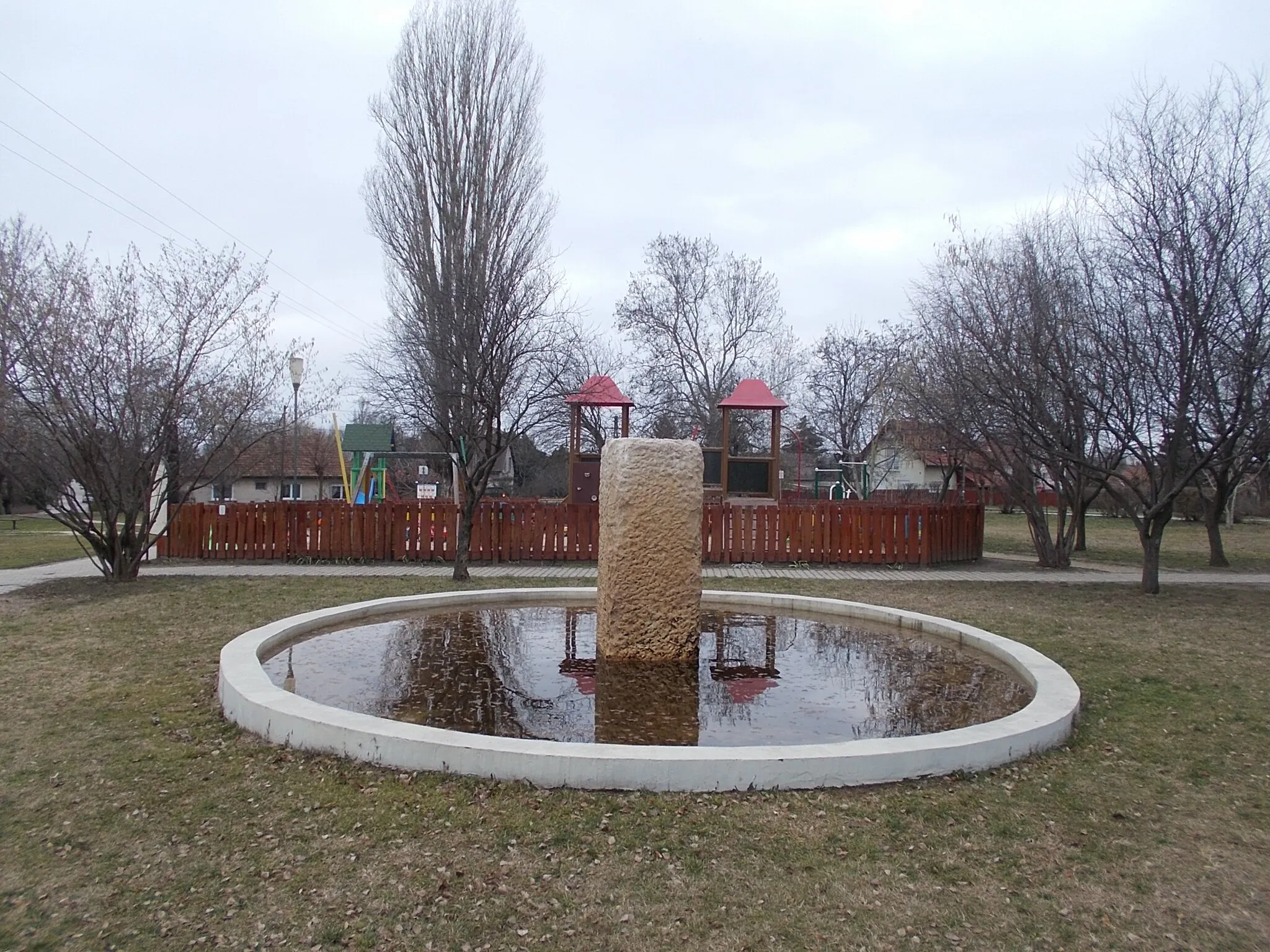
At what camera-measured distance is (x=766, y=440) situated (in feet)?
128

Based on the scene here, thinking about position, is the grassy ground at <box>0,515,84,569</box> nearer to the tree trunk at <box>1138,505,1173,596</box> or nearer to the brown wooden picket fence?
the brown wooden picket fence

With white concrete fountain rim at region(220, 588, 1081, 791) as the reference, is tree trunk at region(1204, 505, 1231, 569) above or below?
above

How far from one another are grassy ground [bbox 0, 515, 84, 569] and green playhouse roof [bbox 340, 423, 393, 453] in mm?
8572

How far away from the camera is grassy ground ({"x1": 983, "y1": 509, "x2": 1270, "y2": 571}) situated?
780 inches

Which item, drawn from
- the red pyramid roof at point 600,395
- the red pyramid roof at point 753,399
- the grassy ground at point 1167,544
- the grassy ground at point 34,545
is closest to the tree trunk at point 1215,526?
the grassy ground at point 1167,544

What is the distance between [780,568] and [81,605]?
11508mm

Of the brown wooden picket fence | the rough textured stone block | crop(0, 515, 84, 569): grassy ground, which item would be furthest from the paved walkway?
the rough textured stone block

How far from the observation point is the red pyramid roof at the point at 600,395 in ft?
67.3

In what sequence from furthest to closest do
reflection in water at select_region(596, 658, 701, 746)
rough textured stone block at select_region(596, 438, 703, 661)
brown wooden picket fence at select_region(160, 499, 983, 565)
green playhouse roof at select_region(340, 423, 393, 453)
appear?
green playhouse roof at select_region(340, 423, 393, 453), brown wooden picket fence at select_region(160, 499, 983, 565), rough textured stone block at select_region(596, 438, 703, 661), reflection in water at select_region(596, 658, 701, 746)

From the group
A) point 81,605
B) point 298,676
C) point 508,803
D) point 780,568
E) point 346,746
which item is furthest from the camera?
point 780,568

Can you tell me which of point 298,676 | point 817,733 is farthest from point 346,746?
point 817,733

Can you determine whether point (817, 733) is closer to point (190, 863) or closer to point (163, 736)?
point (190, 863)

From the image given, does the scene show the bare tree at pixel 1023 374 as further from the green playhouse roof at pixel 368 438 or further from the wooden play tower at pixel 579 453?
the green playhouse roof at pixel 368 438

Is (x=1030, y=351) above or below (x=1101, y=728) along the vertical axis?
above
